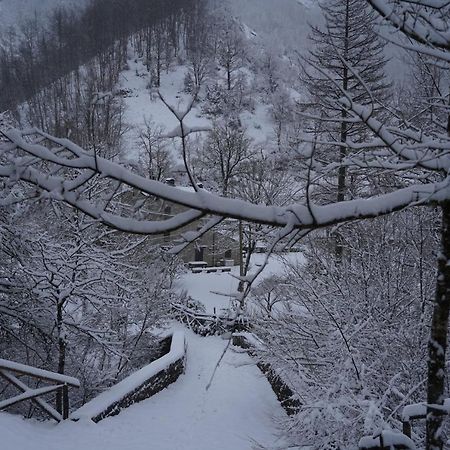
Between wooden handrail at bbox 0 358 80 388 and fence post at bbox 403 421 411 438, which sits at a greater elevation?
fence post at bbox 403 421 411 438

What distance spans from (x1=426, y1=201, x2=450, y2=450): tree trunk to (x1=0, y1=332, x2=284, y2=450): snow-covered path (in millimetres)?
2781

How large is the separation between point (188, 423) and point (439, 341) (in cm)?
729

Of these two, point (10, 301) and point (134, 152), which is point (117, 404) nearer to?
point (10, 301)

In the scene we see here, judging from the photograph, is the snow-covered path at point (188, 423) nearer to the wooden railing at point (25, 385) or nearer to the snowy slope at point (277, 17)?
the wooden railing at point (25, 385)

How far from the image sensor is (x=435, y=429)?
2.84 m

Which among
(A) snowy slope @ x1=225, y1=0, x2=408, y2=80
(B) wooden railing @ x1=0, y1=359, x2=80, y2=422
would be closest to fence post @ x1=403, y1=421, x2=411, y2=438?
(B) wooden railing @ x1=0, y1=359, x2=80, y2=422

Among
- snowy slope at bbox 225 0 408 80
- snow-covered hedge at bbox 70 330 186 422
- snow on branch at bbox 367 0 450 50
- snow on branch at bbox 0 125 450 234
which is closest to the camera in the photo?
snow on branch at bbox 0 125 450 234

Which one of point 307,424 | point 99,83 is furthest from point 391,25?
point 99,83

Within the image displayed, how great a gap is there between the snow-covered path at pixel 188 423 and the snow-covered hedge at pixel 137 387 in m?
0.17

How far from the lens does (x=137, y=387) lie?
9.60 metres

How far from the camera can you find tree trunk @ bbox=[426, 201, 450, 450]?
2768 mm

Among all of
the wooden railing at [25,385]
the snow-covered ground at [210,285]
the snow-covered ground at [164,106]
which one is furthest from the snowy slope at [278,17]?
the wooden railing at [25,385]

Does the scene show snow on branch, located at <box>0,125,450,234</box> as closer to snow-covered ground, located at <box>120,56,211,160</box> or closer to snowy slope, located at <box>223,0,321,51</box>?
snow-covered ground, located at <box>120,56,211,160</box>

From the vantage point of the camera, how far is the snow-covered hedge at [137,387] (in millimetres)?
7797
